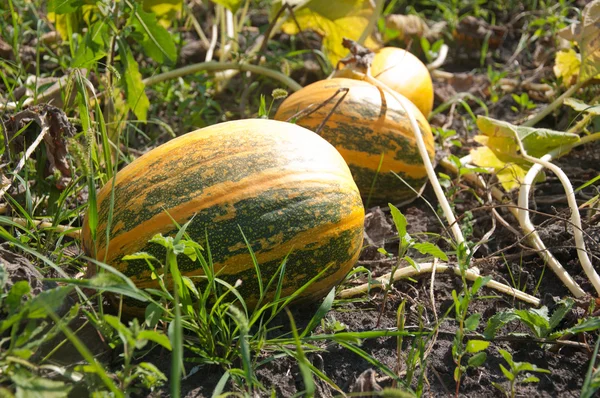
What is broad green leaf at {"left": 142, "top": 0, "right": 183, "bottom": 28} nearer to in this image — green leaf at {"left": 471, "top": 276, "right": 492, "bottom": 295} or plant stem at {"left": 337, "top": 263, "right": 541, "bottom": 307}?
plant stem at {"left": 337, "top": 263, "right": 541, "bottom": 307}

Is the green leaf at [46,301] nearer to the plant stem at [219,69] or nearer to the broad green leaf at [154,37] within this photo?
the broad green leaf at [154,37]

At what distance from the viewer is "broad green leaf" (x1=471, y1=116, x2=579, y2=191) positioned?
342cm

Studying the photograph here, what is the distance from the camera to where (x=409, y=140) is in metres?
3.37

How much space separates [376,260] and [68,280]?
5.01 feet

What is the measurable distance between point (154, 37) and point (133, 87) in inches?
12.3

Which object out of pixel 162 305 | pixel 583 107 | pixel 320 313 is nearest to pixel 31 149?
pixel 162 305

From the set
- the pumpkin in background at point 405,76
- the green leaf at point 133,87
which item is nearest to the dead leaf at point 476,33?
the pumpkin in background at point 405,76

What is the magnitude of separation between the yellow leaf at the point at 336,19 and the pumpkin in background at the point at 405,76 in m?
0.34

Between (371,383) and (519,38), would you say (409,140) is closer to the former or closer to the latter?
(371,383)

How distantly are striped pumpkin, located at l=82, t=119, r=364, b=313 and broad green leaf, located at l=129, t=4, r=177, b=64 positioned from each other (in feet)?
4.03

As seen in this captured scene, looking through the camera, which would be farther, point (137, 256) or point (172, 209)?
point (172, 209)

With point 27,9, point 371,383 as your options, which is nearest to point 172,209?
point 371,383

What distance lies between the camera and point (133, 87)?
354cm

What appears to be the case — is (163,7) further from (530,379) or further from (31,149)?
(530,379)
